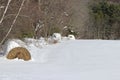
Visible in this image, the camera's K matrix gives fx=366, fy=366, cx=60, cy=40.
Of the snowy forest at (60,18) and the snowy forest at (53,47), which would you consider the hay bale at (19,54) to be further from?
the snowy forest at (60,18)

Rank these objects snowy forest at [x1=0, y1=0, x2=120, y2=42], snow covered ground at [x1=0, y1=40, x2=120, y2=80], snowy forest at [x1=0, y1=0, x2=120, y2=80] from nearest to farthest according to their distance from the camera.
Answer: snow covered ground at [x1=0, y1=40, x2=120, y2=80] < snowy forest at [x1=0, y1=0, x2=120, y2=80] < snowy forest at [x1=0, y1=0, x2=120, y2=42]

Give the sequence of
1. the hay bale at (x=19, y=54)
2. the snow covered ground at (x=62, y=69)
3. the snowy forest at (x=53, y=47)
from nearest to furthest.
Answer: the snow covered ground at (x=62, y=69) < the snowy forest at (x=53, y=47) < the hay bale at (x=19, y=54)

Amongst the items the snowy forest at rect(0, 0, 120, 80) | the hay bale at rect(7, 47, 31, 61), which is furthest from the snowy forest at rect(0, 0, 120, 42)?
the hay bale at rect(7, 47, 31, 61)

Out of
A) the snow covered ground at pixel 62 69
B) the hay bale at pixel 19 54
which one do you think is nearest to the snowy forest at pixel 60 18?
the hay bale at pixel 19 54

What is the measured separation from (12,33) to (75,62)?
3.77 m

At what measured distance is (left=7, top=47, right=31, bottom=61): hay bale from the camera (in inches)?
396

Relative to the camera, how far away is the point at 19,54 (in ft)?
33.4

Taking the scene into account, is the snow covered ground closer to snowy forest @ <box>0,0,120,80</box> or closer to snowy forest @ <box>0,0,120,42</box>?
snowy forest @ <box>0,0,120,80</box>

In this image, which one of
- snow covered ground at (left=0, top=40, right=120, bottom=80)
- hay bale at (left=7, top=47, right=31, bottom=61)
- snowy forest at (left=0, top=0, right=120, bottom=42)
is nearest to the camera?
snow covered ground at (left=0, top=40, right=120, bottom=80)

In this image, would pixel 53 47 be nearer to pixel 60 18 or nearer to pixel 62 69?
pixel 62 69

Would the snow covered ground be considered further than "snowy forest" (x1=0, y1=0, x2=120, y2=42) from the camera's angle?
No

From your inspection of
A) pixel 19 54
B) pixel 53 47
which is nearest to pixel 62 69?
Result: pixel 19 54

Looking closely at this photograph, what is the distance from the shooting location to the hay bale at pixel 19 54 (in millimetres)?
10070

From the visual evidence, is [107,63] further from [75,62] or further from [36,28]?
[36,28]
